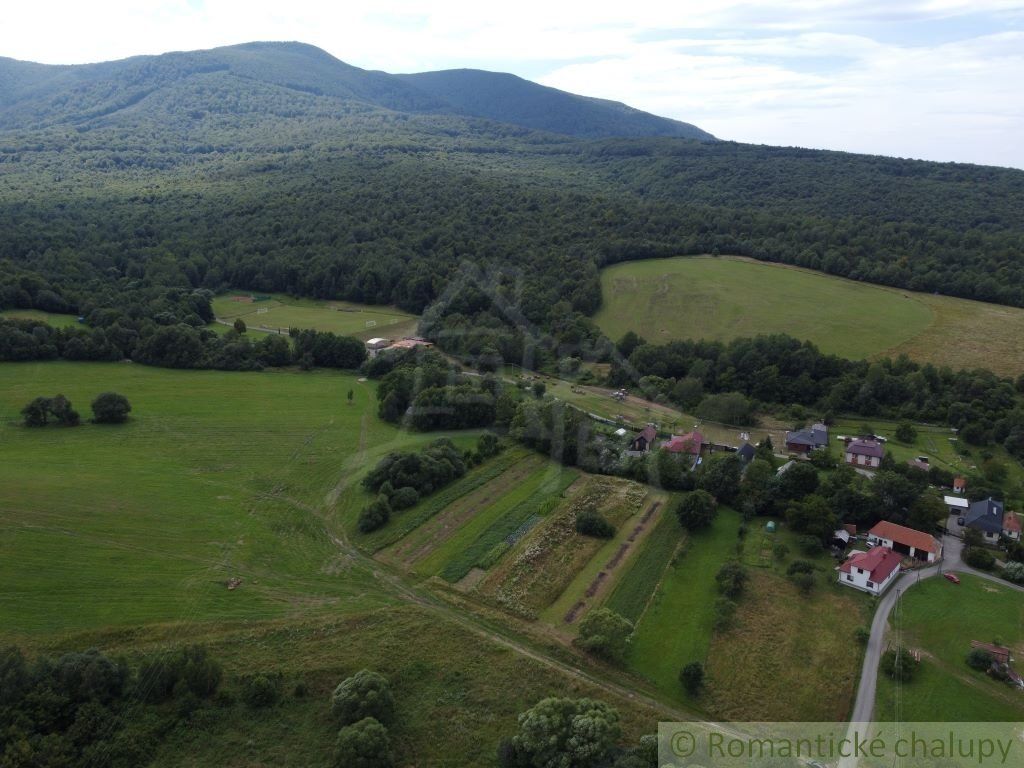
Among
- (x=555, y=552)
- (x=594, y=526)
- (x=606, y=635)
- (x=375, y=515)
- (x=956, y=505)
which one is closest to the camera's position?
(x=606, y=635)

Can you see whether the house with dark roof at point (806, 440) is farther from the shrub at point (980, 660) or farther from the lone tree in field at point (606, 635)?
the lone tree in field at point (606, 635)

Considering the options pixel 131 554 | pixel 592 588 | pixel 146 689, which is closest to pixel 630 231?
pixel 592 588

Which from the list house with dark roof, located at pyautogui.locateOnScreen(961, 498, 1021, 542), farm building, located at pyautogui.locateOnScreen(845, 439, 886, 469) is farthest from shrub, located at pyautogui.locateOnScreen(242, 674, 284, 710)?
farm building, located at pyautogui.locateOnScreen(845, 439, 886, 469)

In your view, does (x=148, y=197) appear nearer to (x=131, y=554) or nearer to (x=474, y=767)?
(x=131, y=554)

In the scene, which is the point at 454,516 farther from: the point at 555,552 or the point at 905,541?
Result: the point at 905,541

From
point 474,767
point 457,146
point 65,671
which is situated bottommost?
point 474,767

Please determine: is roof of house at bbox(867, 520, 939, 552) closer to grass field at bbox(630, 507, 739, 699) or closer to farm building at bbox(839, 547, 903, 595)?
farm building at bbox(839, 547, 903, 595)

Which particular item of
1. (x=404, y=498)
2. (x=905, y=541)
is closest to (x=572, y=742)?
(x=404, y=498)
